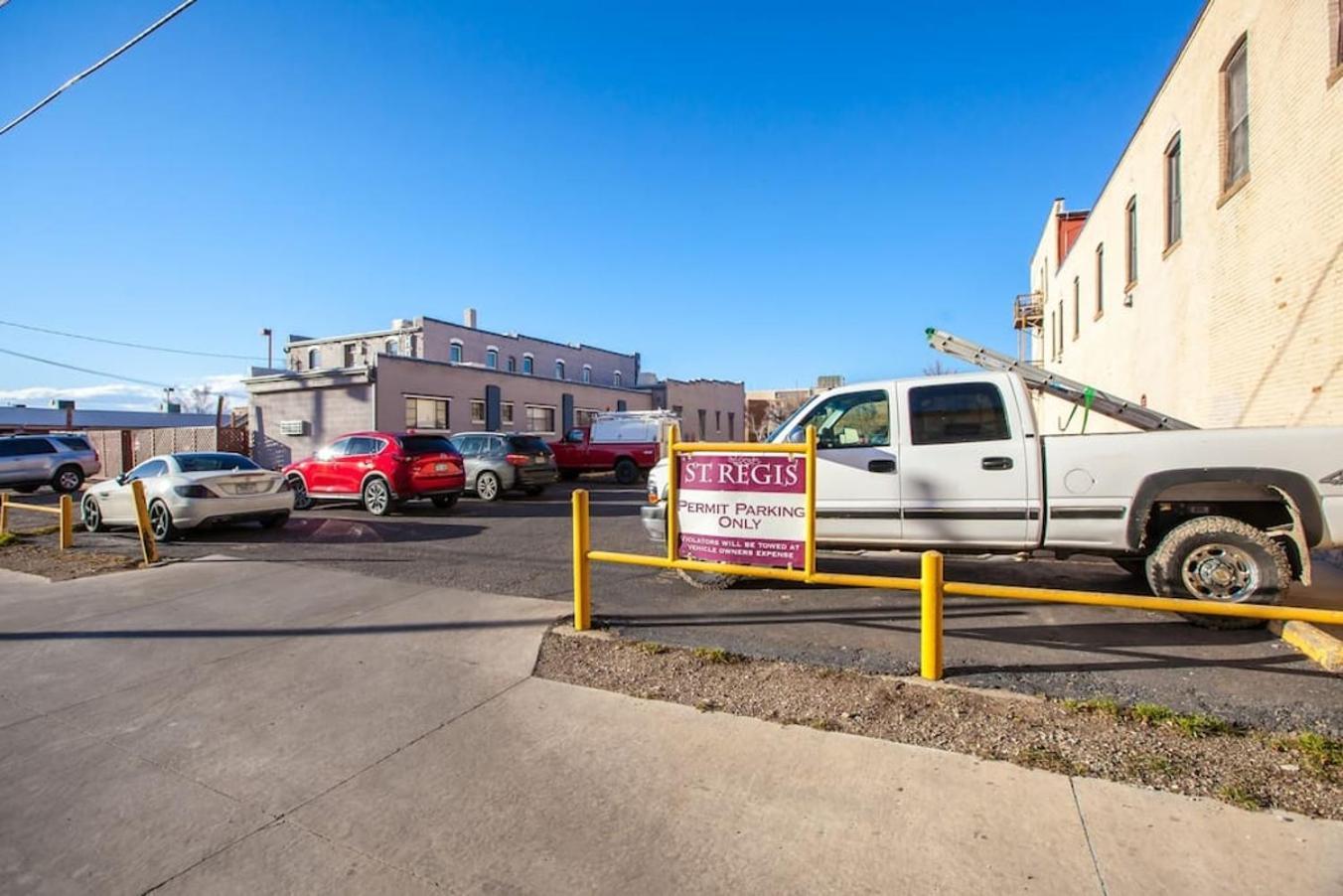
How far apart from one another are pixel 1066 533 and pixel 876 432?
177 centimetres

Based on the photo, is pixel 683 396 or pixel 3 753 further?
pixel 683 396

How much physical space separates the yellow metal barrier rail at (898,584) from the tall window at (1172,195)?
1181cm

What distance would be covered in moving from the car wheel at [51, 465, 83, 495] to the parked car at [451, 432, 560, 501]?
42.1 ft

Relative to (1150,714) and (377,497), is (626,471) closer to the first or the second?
(377,497)

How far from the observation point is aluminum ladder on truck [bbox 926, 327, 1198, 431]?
24.3ft

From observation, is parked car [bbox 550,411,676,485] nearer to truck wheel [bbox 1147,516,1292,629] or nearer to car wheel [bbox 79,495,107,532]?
car wheel [bbox 79,495,107,532]

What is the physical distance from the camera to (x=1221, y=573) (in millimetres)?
5105

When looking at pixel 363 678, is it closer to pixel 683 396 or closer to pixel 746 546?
pixel 746 546

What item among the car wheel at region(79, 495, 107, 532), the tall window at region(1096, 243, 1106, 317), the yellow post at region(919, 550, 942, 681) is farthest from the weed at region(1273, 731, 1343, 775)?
the tall window at region(1096, 243, 1106, 317)

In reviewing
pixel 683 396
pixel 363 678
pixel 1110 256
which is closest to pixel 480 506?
pixel 363 678

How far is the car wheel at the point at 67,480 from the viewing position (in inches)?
766

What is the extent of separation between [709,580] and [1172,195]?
14.0 metres

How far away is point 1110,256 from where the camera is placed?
18.4 meters

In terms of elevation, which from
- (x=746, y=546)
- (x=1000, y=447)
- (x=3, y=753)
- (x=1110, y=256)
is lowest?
(x=3, y=753)
